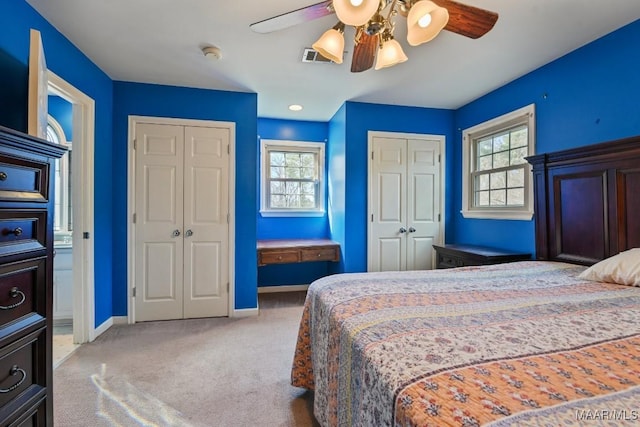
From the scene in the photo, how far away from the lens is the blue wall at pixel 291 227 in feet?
14.7

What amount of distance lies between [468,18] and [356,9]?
2.01 ft

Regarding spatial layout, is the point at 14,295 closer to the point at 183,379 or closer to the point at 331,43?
the point at 183,379

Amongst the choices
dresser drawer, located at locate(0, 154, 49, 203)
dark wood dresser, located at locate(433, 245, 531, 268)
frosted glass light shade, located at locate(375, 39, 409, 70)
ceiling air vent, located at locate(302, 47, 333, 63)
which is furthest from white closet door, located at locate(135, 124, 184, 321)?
dark wood dresser, located at locate(433, 245, 531, 268)

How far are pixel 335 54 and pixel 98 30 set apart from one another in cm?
187

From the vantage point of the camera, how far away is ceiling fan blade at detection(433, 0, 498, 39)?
1.46m

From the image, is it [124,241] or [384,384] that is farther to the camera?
[124,241]

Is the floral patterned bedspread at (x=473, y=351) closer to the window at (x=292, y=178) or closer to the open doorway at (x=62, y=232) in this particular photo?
the open doorway at (x=62, y=232)

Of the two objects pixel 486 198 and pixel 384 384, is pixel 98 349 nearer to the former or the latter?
pixel 384 384

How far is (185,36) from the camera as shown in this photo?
2367 millimetres

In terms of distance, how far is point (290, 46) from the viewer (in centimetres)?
247

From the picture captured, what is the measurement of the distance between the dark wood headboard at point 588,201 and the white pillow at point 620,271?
279 millimetres

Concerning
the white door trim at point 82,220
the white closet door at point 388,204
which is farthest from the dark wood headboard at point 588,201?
the white door trim at point 82,220

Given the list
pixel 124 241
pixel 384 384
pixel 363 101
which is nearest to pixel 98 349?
pixel 124 241

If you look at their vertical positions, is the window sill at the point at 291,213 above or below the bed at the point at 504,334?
above
